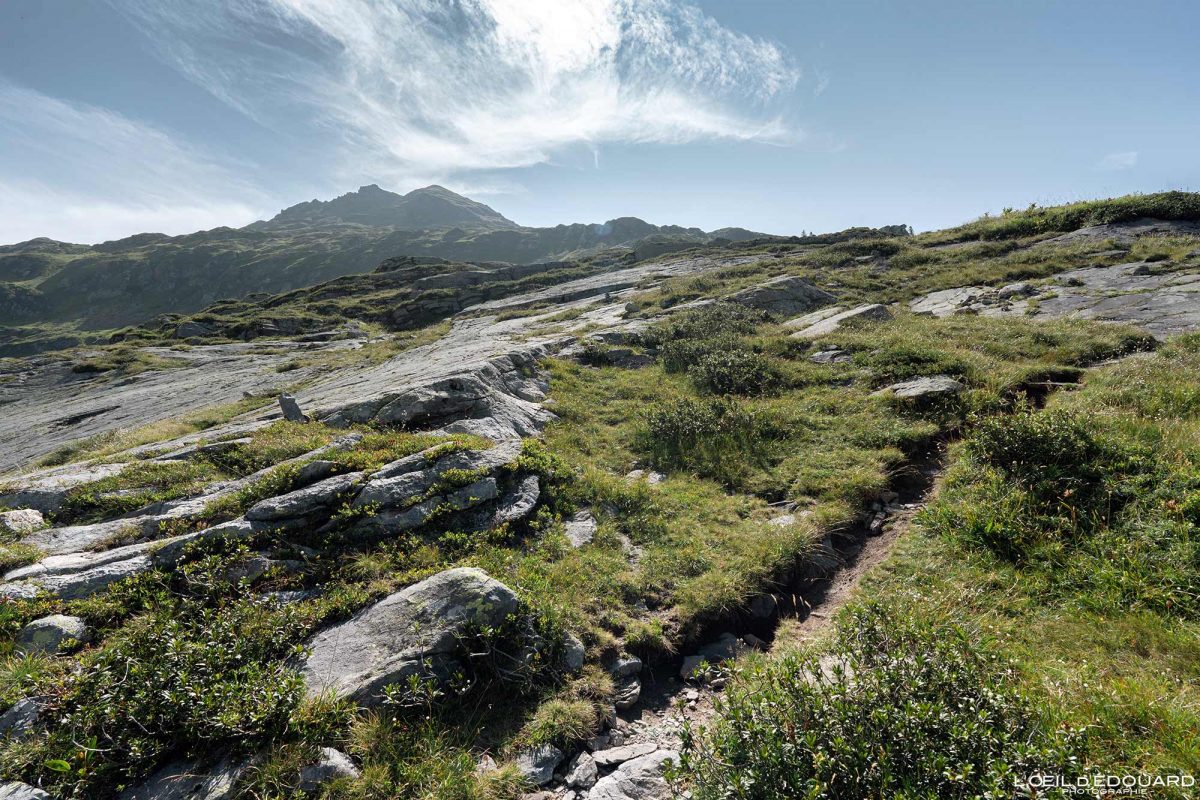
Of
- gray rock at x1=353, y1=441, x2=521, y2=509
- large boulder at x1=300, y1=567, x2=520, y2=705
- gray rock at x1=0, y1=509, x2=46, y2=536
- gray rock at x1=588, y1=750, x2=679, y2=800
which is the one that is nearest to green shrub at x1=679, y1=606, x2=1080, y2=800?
gray rock at x1=588, y1=750, x2=679, y2=800

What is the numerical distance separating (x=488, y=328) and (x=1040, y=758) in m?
35.3

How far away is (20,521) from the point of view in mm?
9352

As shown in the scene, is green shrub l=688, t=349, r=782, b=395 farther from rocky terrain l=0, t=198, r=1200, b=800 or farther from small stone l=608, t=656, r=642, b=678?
small stone l=608, t=656, r=642, b=678

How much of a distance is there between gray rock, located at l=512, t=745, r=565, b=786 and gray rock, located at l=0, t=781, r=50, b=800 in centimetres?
455

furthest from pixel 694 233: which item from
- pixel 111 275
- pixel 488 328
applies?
pixel 111 275

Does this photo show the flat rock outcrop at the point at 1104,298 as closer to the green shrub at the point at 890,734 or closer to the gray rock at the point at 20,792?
the green shrub at the point at 890,734

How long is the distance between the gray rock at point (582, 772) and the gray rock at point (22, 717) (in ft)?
19.2

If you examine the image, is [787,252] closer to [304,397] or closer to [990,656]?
[304,397]

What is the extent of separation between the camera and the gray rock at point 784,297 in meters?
28.8

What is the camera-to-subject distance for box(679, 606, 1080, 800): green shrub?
368cm

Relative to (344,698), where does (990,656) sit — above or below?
above

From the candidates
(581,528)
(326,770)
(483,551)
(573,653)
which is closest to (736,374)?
(581,528)

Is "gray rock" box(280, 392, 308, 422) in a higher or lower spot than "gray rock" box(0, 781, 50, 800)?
higher

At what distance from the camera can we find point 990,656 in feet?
15.6
